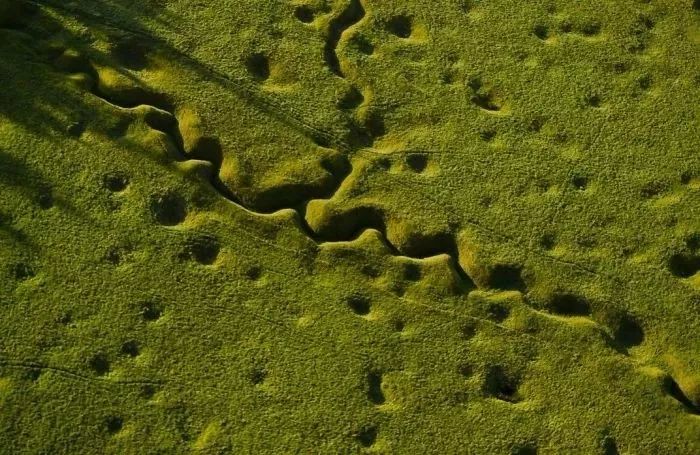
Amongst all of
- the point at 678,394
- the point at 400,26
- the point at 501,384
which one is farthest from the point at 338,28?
the point at 678,394

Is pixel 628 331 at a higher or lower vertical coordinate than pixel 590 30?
lower

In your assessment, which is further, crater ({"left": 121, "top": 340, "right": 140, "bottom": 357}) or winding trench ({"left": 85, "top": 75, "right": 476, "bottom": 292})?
winding trench ({"left": 85, "top": 75, "right": 476, "bottom": 292})

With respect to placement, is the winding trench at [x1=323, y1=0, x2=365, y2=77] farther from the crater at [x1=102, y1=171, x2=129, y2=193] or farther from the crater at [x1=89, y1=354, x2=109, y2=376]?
the crater at [x1=89, y1=354, x2=109, y2=376]

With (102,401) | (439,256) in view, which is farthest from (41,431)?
(439,256)

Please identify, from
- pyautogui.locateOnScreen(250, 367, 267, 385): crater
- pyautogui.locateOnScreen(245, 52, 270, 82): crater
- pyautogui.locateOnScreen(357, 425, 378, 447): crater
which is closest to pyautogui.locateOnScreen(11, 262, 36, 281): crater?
pyautogui.locateOnScreen(250, 367, 267, 385): crater

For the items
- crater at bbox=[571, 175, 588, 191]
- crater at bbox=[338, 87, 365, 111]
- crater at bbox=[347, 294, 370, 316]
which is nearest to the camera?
crater at bbox=[347, 294, 370, 316]

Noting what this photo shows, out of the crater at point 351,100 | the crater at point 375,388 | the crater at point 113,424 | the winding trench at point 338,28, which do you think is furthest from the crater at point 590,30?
the crater at point 113,424

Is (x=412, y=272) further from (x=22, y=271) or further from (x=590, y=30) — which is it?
(x=590, y=30)

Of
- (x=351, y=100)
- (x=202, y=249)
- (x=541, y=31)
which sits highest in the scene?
(x=541, y=31)
